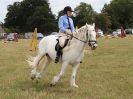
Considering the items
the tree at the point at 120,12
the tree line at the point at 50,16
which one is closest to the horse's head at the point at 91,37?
the tree line at the point at 50,16

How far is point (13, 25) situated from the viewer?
14762cm

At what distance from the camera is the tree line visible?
131m

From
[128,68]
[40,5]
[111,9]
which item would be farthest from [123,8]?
[128,68]

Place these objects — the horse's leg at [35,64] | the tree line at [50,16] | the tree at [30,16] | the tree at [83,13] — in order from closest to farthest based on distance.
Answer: the horse's leg at [35,64] → the tree at [83,13] → the tree line at [50,16] → the tree at [30,16]

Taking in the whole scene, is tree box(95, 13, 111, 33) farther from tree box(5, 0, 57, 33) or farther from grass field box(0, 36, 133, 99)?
grass field box(0, 36, 133, 99)

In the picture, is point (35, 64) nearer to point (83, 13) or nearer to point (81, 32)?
point (81, 32)

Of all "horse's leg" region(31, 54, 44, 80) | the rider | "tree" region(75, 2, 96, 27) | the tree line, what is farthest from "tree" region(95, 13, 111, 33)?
the rider

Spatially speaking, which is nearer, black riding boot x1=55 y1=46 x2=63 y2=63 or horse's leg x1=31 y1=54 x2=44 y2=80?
black riding boot x1=55 y1=46 x2=63 y2=63

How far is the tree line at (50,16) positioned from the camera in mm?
131000

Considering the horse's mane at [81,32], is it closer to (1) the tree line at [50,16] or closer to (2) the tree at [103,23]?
(1) the tree line at [50,16]

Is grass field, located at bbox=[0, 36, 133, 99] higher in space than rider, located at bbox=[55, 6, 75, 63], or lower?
lower

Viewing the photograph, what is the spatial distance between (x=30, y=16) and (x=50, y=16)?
807 centimetres

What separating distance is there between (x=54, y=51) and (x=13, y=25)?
136 m

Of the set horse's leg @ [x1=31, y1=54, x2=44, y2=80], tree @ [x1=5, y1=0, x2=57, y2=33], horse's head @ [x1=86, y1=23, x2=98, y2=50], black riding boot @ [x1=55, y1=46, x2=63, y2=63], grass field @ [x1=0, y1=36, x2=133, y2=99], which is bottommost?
grass field @ [x1=0, y1=36, x2=133, y2=99]
